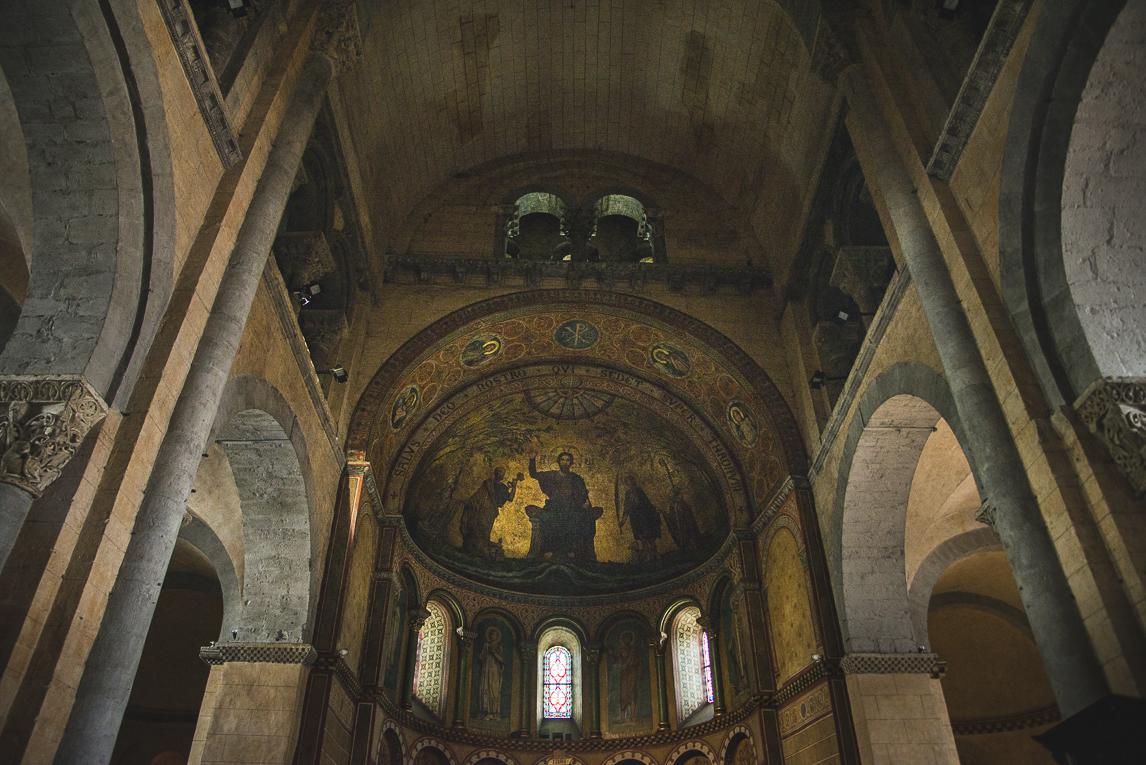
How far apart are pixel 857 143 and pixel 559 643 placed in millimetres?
12531

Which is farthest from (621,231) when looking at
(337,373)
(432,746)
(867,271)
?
(432,746)

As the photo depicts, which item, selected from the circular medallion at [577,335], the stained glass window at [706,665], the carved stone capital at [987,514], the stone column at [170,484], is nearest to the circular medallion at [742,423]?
the circular medallion at [577,335]

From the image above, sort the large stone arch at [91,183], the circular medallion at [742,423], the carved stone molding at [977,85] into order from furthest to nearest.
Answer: the circular medallion at [742,423] → the carved stone molding at [977,85] → the large stone arch at [91,183]

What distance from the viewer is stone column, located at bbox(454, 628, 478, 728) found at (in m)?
16.4

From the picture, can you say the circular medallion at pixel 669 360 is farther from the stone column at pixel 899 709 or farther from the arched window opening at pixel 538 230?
the stone column at pixel 899 709

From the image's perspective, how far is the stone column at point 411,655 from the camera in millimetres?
14734

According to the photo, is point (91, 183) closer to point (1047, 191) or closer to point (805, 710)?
point (1047, 191)

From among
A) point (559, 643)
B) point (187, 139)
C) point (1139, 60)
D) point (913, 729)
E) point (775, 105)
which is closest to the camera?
point (1139, 60)

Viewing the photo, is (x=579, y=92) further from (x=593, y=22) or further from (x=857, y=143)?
(x=857, y=143)

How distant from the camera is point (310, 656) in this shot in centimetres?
1107

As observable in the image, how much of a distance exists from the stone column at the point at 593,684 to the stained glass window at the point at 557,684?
59 centimetres

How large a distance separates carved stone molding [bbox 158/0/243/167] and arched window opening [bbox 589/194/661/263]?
961cm

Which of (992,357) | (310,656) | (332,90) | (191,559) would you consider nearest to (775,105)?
Answer: (332,90)

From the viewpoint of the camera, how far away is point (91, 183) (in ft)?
22.3
